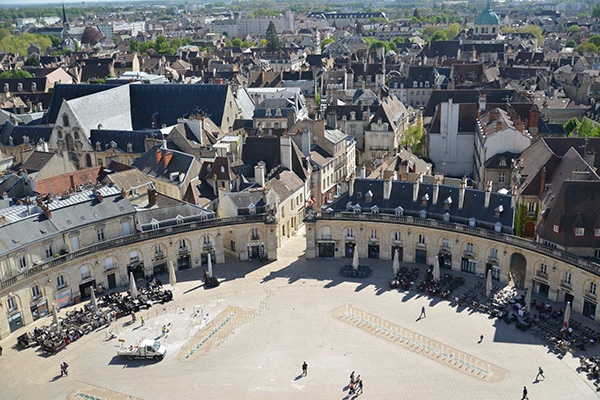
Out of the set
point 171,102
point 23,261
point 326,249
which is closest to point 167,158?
point 326,249

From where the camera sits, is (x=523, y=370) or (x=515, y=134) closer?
(x=523, y=370)

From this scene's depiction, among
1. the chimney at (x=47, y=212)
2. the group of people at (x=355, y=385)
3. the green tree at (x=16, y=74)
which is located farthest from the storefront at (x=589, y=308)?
the green tree at (x=16, y=74)

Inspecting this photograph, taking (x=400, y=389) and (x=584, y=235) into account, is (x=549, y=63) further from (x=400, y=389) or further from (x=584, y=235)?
(x=400, y=389)

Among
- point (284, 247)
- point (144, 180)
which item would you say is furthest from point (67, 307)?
point (284, 247)

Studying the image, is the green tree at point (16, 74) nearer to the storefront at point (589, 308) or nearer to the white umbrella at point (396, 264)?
→ the white umbrella at point (396, 264)

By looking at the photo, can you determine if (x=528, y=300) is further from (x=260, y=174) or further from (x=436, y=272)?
(x=260, y=174)

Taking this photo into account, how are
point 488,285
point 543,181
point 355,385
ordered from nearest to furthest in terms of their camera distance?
point 355,385 → point 488,285 → point 543,181
